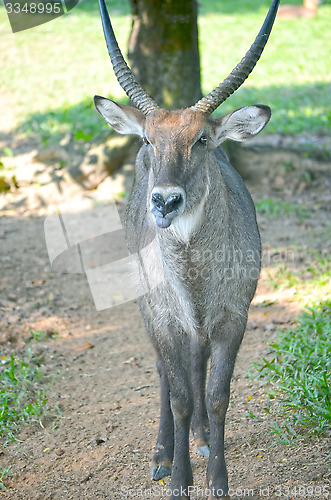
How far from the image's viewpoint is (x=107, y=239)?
741 centimetres

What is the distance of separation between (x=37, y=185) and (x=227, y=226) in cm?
527

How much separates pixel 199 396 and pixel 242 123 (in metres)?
1.85

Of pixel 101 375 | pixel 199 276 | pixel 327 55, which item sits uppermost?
pixel 199 276

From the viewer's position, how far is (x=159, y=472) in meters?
3.95

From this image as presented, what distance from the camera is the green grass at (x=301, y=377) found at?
391 cm

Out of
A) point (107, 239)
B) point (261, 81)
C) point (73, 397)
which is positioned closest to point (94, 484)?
point (73, 397)

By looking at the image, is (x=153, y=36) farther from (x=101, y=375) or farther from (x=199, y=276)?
(x=199, y=276)

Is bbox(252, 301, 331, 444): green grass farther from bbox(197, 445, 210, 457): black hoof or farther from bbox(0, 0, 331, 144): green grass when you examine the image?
bbox(0, 0, 331, 144): green grass

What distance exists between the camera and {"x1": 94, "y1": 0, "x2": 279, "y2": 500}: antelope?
3414mm

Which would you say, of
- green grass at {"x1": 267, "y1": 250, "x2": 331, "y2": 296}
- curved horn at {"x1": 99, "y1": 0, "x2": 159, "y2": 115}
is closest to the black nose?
curved horn at {"x1": 99, "y1": 0, "x2": 159, "y2": 115}

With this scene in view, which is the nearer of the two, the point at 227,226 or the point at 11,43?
the point at 227,226

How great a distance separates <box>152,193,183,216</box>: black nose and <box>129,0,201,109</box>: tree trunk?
Result: 4676 millimetres

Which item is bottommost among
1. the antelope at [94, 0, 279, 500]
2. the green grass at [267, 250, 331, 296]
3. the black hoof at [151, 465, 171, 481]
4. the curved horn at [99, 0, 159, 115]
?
the green grass at [267, 250, 331, 296]

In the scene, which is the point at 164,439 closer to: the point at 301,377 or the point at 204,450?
the point at 204,450
